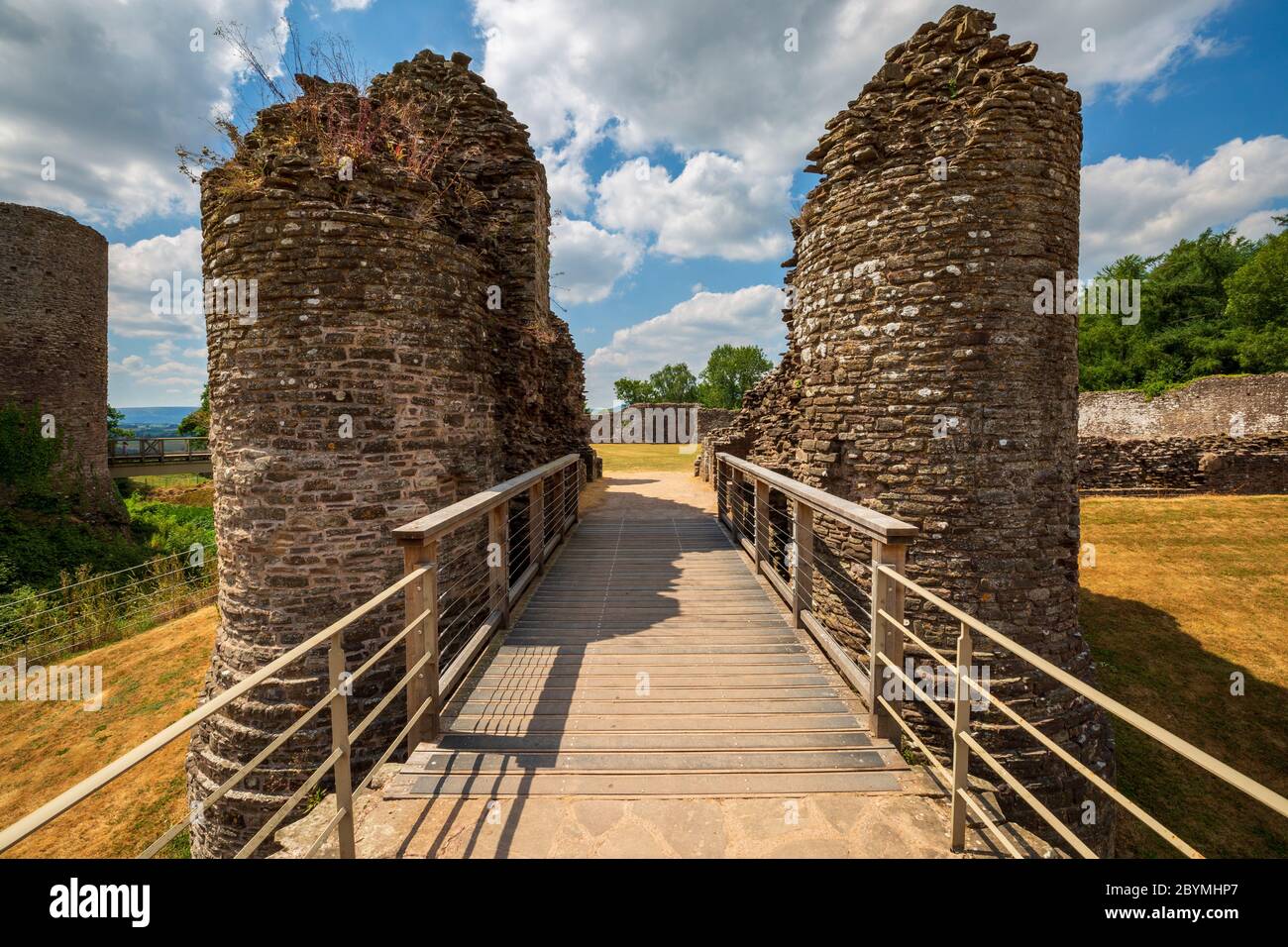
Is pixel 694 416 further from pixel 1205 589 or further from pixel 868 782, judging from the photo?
pixel 868 782

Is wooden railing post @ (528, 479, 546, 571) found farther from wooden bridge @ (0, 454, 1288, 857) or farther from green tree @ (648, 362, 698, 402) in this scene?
green tree @ (648, 362, 698, 402)

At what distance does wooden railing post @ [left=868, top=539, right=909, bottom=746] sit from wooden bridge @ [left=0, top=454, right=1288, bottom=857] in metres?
0.01

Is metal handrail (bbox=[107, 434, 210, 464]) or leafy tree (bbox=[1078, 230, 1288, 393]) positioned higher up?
leafy tree (bbox=[1078, 230, 1288, 393])

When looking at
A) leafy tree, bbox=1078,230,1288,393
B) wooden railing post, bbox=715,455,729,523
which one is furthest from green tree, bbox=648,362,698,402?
wooden railing post, bbox=715,455,729,523

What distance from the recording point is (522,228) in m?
8.80

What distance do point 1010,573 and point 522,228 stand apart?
26.9ft

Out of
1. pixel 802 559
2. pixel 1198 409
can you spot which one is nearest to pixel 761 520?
pixel 802 559

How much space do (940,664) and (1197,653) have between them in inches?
313

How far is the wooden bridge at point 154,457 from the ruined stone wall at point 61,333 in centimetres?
405

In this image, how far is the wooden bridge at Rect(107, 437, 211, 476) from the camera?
854 inches

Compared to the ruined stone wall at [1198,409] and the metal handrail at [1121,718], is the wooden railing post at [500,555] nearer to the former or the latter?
the metal handrail at [1121,718]

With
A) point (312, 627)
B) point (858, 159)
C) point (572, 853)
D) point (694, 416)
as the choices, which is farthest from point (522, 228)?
point (694, 416)
